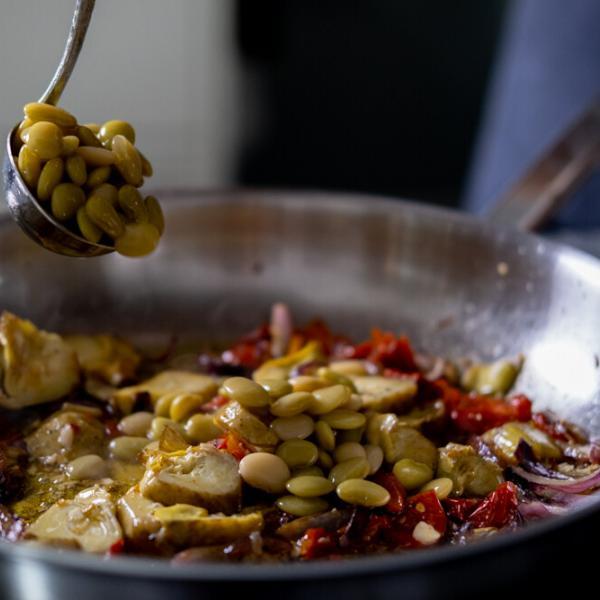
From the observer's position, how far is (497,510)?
0.98m

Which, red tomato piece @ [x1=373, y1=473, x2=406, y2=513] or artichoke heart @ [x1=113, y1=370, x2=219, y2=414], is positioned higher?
red tomato piece @ [x1=373, y1=473, x2=406, y2=513]

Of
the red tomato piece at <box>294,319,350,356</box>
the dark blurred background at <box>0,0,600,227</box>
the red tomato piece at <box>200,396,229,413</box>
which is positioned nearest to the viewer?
the red tomato piece at <box>200,396,229,413</box>

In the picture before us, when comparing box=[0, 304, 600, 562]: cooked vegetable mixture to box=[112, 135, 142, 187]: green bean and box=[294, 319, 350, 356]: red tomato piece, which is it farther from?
box=[112, 135, 142, 187]: green bean

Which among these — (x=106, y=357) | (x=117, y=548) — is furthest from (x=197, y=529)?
(x=106, y=357)

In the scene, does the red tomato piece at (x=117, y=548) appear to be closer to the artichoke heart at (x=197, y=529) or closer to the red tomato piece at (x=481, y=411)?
the artichoke heart at (x=197, y=529)

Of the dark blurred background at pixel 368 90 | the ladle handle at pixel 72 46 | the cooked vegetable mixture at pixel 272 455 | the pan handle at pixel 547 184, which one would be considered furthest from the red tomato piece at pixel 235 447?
the dark blurred background at pixel 368 90

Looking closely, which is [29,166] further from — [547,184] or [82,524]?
[547,184]

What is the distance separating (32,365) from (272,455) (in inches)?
16.4

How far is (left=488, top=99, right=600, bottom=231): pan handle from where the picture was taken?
148 centimetres

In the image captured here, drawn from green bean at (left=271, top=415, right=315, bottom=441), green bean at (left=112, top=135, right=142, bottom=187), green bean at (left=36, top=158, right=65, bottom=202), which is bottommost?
green bean at (left=271, top=415, right=315, bottom=441)

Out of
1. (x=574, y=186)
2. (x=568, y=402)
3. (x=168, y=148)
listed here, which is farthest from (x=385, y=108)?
(x=568, y=402)

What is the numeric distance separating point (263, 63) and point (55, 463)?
2905 mm

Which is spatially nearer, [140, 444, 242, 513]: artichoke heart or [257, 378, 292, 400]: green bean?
[140, 444, 242, 513]: artichoke heart

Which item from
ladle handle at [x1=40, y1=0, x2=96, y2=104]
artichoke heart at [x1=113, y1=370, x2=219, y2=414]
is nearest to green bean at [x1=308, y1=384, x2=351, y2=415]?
artichoke heart at [x1=113, y1=370, x2=219, y2=414]
